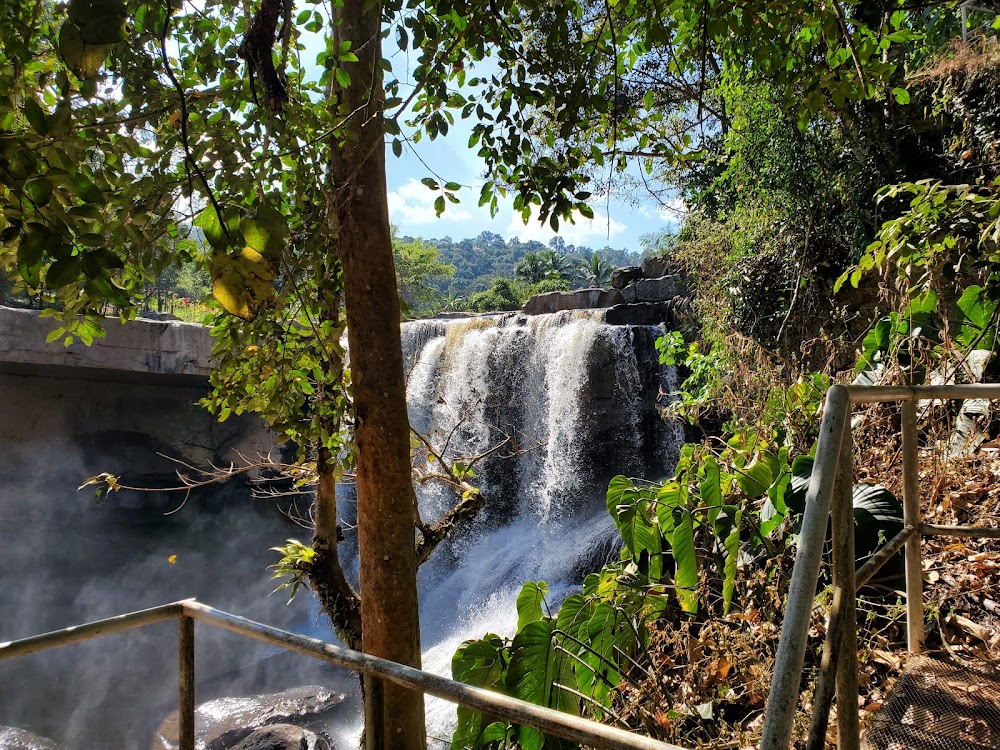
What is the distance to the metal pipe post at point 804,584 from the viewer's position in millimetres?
767

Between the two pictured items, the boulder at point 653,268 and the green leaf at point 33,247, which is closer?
the green leaf at point 33,247

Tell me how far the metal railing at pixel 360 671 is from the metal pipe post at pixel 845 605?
0.45 metres

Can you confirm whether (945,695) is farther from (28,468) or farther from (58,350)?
(28,468)

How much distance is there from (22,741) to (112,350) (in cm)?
553

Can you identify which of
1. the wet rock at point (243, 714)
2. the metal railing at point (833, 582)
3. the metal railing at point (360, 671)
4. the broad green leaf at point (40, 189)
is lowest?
the wet rock at point (243, 714)

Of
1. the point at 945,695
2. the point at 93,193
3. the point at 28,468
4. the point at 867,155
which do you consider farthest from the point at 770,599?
the point at 28,468

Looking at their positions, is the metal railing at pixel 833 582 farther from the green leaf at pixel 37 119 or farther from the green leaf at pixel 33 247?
the green leaf at pixel 37 119

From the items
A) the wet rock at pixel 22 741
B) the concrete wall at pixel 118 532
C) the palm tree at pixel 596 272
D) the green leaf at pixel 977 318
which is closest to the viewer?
the green leaf at pixel 977 318

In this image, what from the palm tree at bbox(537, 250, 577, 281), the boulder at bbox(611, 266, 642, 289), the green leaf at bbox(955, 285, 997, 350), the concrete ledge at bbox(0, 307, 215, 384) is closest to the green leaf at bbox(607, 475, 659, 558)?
the green leaf at bbox(955, 285, 997, 350)

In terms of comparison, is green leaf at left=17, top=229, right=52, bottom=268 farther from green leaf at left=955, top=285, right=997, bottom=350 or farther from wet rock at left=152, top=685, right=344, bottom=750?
wet rock at left=152, top=685, right=344, bottom=750

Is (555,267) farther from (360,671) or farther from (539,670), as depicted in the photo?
(360,671)

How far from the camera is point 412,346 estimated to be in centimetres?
1189

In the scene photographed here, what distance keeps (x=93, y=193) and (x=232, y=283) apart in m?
0.31

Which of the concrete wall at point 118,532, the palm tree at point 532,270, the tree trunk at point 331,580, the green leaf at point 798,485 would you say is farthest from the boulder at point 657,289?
the palm tree at point 532,270
